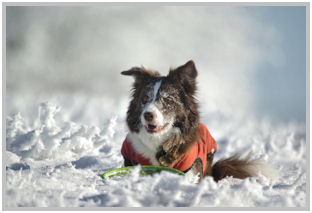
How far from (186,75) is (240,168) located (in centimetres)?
158

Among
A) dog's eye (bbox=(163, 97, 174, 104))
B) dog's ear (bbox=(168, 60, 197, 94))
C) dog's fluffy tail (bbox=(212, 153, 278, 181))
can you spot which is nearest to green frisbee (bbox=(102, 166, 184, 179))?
dog's eye (bbox=(163, 97, 174, 104))

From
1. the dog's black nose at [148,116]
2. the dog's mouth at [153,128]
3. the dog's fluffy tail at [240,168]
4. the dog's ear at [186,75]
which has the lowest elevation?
the dog's fluffy tail at [240,168]

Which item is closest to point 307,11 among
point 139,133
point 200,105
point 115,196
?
point 200,105

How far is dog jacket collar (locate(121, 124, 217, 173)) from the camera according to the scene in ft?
10.7

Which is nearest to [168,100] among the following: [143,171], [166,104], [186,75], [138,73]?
[166,104]

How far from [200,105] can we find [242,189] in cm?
147

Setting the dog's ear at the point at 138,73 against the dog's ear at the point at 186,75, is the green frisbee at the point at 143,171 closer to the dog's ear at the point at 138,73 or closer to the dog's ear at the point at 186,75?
the dog's ear at the point at 186,75

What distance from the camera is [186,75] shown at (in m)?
3.56

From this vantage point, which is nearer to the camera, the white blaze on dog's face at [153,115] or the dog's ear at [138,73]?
the white blaze on dog's face at [153,115]

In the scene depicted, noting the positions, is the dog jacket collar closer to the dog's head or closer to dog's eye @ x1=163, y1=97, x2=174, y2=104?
the dog's head

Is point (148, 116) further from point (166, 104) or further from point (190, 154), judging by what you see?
point (190, 154)

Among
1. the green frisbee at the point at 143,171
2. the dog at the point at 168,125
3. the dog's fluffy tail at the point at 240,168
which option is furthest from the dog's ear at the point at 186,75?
the dog's fluffy tail at the point at 240,168

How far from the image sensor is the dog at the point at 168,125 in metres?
3.31

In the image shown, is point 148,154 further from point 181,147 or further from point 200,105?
point 200,105
